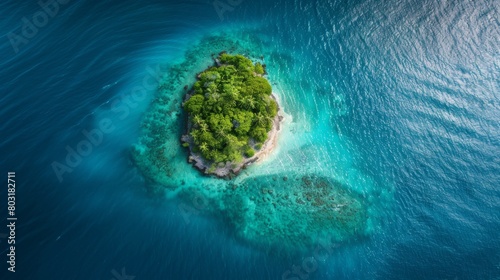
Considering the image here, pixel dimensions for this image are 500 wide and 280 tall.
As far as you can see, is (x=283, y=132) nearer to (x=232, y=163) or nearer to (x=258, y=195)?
(x=232, y=163)

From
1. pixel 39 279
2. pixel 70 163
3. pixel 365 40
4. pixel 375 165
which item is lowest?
pixel 39 279

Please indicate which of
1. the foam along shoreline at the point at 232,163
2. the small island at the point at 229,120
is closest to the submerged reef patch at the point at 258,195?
the foam along shoreline at the point at 232,163

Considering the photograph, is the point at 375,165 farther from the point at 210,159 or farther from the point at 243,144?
the point at 210,159

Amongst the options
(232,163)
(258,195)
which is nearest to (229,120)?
(232,163)

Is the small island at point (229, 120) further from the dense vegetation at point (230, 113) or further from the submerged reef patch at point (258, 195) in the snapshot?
the submerged reef patch at point (258, 195)

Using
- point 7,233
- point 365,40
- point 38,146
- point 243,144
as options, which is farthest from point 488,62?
point 7,233

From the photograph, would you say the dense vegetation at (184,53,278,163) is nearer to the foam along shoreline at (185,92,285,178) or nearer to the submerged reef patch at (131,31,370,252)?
the foam along shoreline at (185,92,285,178)
